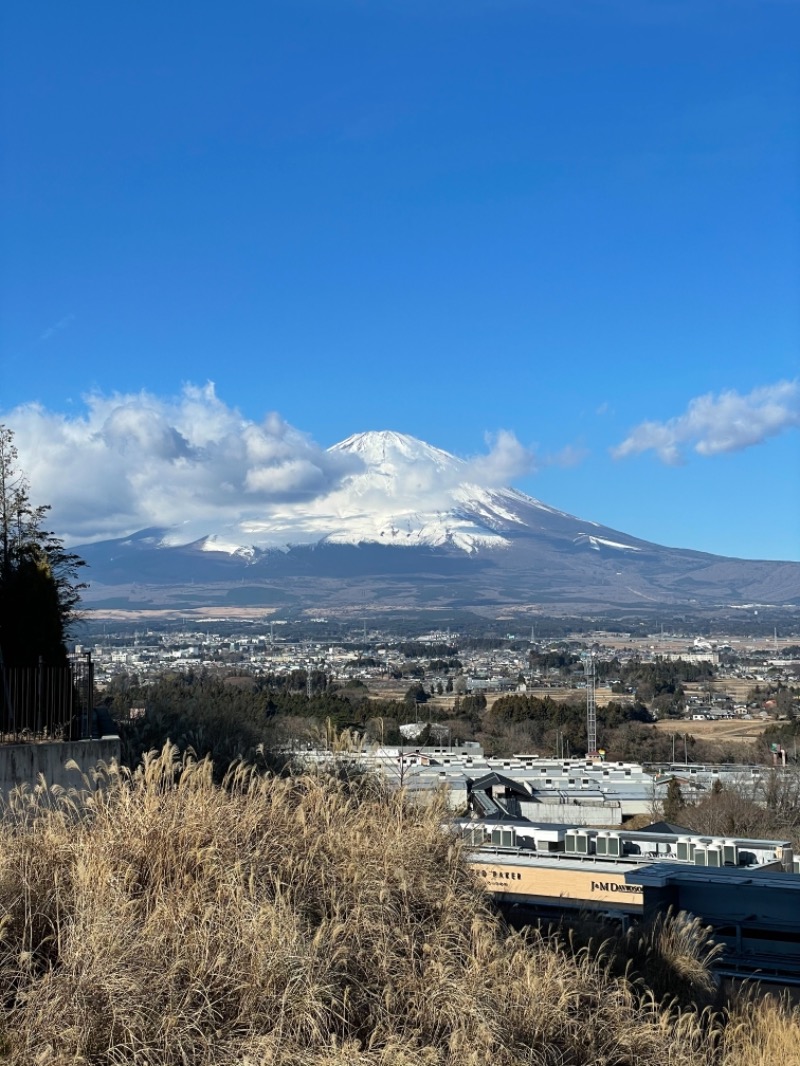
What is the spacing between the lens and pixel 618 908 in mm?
10820

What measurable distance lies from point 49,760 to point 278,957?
4.01 meters

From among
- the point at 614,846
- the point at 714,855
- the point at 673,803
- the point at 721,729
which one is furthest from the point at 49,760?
the point at 721,729

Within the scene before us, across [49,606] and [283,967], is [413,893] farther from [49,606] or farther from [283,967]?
[49,606]

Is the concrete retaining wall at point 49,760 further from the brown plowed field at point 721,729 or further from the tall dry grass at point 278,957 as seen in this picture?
the brown plowed field at point 721,729

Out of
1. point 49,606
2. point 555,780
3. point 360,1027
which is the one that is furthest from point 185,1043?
point 555,780

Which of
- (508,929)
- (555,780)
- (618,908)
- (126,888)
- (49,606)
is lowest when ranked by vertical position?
(555,780)

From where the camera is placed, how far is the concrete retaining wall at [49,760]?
8.11 metres

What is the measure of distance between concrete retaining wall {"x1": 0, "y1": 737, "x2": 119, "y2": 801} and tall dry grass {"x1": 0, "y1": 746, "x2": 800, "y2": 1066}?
1.36 m

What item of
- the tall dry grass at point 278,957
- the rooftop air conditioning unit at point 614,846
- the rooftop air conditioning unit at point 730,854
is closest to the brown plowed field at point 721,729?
the rooftop air conditioning unit at point 730,854

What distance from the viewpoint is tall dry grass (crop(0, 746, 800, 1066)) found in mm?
4539

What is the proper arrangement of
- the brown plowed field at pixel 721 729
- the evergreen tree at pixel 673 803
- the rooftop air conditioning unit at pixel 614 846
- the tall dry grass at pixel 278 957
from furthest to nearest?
the brown plowed field at pixel 721 729
the evergreen tree at pixel 673 803
the rooftop air conditioning unit at pixel 614 846
the tall dry grass at pixel 278 957

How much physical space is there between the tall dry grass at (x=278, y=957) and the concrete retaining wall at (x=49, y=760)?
1364 millimetres

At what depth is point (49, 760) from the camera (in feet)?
27.5

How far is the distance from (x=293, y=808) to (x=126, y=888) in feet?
5.52
